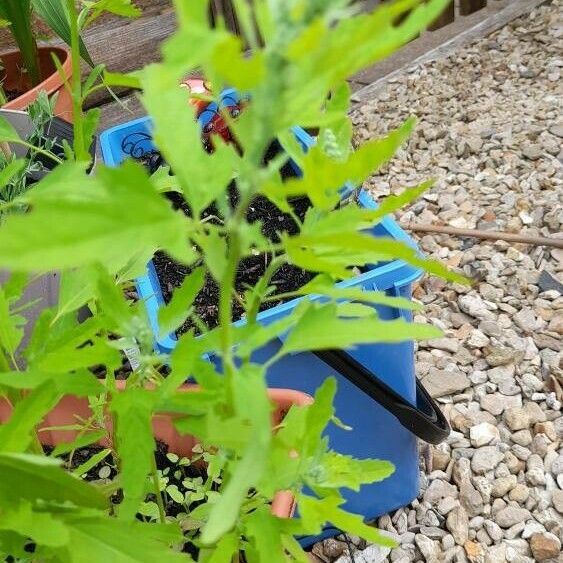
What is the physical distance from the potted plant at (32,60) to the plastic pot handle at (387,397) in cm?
39

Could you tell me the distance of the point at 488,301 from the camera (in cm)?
130

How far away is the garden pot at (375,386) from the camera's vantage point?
763 mm

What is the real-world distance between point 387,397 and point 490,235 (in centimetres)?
71

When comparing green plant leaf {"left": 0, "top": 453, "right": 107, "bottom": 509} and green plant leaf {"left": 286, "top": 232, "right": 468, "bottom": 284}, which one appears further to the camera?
green plant leaf {"left": 0, "top": 453, "right": 107, "bottom": 509}

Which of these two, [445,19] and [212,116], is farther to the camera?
[445,19]

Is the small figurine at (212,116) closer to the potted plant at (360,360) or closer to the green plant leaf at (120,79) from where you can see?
the potted plant at (360,360)

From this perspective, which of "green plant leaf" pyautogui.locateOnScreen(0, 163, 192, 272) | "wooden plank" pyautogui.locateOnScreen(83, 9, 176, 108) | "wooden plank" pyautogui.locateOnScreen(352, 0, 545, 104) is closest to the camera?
"green plant leaf" pyautogui.locateOnScreen(0, 163, 192, 272)

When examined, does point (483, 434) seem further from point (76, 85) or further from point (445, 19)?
point (445, 19)

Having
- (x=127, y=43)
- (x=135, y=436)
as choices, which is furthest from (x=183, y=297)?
(x=127, y=43)

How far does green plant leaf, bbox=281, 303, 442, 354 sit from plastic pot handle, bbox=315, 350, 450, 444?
1.42 ft

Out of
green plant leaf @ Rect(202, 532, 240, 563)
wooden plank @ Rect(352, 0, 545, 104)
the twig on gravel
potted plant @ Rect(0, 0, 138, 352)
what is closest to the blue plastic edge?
potted plant @ Rect(0, 0, 138, 352)

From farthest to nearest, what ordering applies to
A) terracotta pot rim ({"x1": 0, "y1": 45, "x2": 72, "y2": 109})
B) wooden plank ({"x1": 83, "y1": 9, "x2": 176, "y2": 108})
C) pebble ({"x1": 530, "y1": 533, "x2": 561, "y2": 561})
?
wooden plank ({"x1": 83, "y1": 9, "x2": 176, "y2": 108})
terracotta pot rim ({"x1": 0, "y1": 45, "x2": 72, "y2": 109})
pebble ({"x1": 530, "y1": 533, "x2": 561, "y2": 561})

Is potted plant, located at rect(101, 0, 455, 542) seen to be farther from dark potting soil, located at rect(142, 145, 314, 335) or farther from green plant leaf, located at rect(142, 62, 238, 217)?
green plant leaf, located at rect(142, 62, 238, 217)

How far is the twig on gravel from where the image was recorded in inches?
53.7
